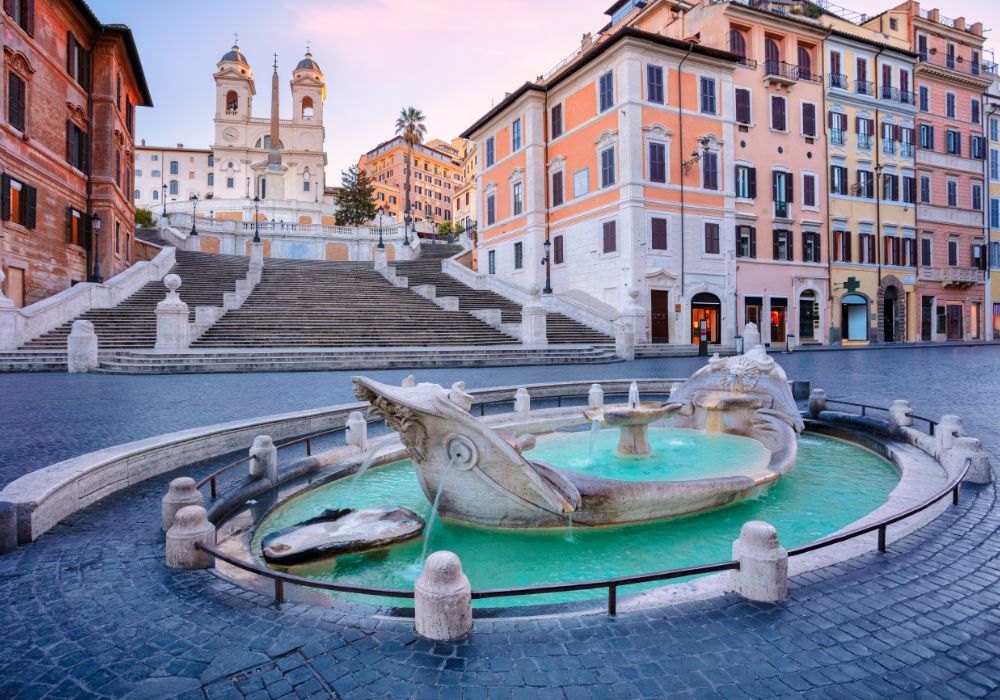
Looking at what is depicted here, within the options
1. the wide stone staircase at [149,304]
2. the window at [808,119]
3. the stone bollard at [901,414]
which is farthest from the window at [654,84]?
the stone bollard at [901,414]

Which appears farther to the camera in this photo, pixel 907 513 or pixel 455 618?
pixel 907 513

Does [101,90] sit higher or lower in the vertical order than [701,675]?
higher

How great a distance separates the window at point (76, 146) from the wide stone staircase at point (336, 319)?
972cm

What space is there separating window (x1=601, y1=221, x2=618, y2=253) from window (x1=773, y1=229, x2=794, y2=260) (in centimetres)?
1102

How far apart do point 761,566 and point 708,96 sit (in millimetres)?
33610

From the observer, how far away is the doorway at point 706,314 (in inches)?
1204

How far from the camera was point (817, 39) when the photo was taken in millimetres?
34406

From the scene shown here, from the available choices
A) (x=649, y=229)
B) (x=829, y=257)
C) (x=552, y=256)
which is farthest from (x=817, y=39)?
(x=552, y=256)

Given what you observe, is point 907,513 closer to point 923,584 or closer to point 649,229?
point 923,584

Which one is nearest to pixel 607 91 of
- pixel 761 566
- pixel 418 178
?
pixel 761 566

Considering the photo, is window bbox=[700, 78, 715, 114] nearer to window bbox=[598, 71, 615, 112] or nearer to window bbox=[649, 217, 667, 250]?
window bbox=[598, 71, 615, 112]

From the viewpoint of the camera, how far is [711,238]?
30.9 meters

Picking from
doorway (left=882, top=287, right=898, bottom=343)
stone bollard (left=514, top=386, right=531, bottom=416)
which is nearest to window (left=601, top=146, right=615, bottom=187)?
doorway (left=882, top=287, right=898, bottom=343)

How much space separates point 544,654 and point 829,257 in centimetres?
3896
